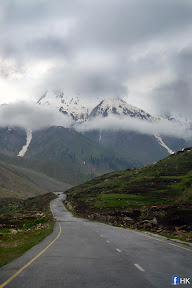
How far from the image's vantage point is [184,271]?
45.4 feet

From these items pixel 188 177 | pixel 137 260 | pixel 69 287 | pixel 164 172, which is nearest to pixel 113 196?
pixel 188 177

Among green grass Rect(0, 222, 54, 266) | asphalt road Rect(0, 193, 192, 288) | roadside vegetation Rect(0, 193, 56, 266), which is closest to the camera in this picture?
asphalt road Rect(0, 193, 192, 288)

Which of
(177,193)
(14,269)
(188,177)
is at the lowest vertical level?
(14,269)

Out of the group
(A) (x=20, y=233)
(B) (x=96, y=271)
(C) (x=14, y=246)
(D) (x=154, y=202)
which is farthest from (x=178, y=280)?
(D) (x=154, y=202)

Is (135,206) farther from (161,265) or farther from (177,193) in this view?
(161,265)

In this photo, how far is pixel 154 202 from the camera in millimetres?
86688

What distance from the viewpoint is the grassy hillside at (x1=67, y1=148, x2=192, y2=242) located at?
160 ft

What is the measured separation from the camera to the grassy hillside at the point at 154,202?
48.7 metres

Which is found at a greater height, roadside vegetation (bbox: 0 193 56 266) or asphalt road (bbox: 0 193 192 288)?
asphalt road (bbox: 0 193 192 288)

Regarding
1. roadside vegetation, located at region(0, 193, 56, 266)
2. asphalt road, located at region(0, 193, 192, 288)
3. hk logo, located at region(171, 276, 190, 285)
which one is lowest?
roadside vegetation, located at region(0, 193, 56, 266)

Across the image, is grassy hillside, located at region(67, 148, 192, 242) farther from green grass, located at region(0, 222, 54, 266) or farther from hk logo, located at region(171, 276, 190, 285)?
hk logo, located at region(171, 276, 190, 285)

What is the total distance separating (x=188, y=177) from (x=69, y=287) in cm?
11157

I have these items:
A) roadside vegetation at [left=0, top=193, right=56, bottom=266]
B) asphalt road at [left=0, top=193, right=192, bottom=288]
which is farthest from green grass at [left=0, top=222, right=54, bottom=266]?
asphalt road at [left=0, top=193, right=192, bottom=288]

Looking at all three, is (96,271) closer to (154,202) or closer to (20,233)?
(20,233)
